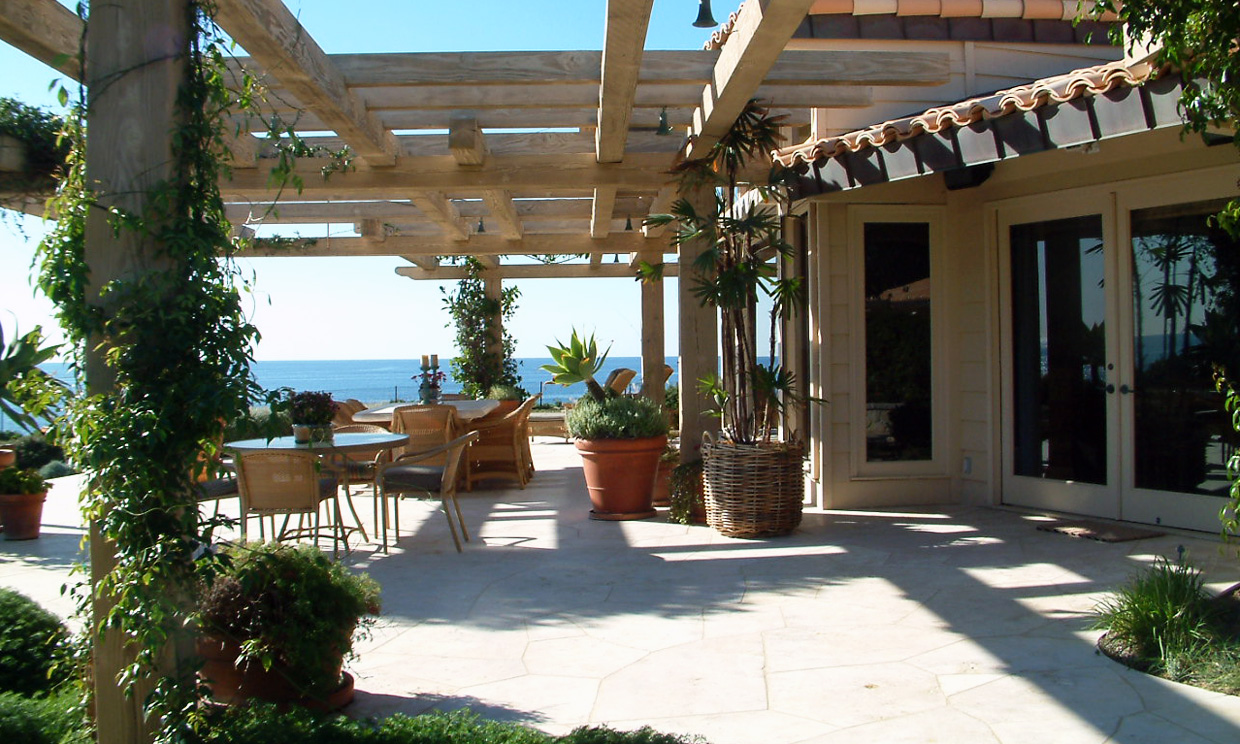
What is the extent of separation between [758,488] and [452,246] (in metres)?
5.91

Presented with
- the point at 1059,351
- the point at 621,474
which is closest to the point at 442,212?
the point at 621,474

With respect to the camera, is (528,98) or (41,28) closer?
(41,28)

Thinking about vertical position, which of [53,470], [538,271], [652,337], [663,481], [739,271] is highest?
[538,271]

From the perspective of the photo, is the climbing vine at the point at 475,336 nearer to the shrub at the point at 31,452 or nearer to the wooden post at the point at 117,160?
the shrub at the point at 31,452

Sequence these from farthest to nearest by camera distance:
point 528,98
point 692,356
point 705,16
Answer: point 692,356 → point 528,98 → point 705,16

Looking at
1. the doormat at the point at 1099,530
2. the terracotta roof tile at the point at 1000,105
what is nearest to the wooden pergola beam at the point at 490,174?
the terracotta roof tile at the point at 1000,105

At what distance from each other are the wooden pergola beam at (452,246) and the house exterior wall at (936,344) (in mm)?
4014

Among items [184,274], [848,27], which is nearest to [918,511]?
[848,27]

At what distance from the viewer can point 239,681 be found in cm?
304

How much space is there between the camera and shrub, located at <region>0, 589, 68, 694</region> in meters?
3.12

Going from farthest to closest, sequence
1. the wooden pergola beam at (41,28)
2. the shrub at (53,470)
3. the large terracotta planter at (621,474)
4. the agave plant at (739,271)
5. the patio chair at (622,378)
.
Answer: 1. the patio chair at (622,378)
2. the shrub at (53,470)
3. the large terracotta planter at (621,474)
4. the agave plant at (739,271)
5. the wooden pergola beam at (41,28)

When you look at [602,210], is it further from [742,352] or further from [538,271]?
[538,271]

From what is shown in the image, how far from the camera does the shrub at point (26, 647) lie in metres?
3.12

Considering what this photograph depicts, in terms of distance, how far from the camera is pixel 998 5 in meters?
7.23
